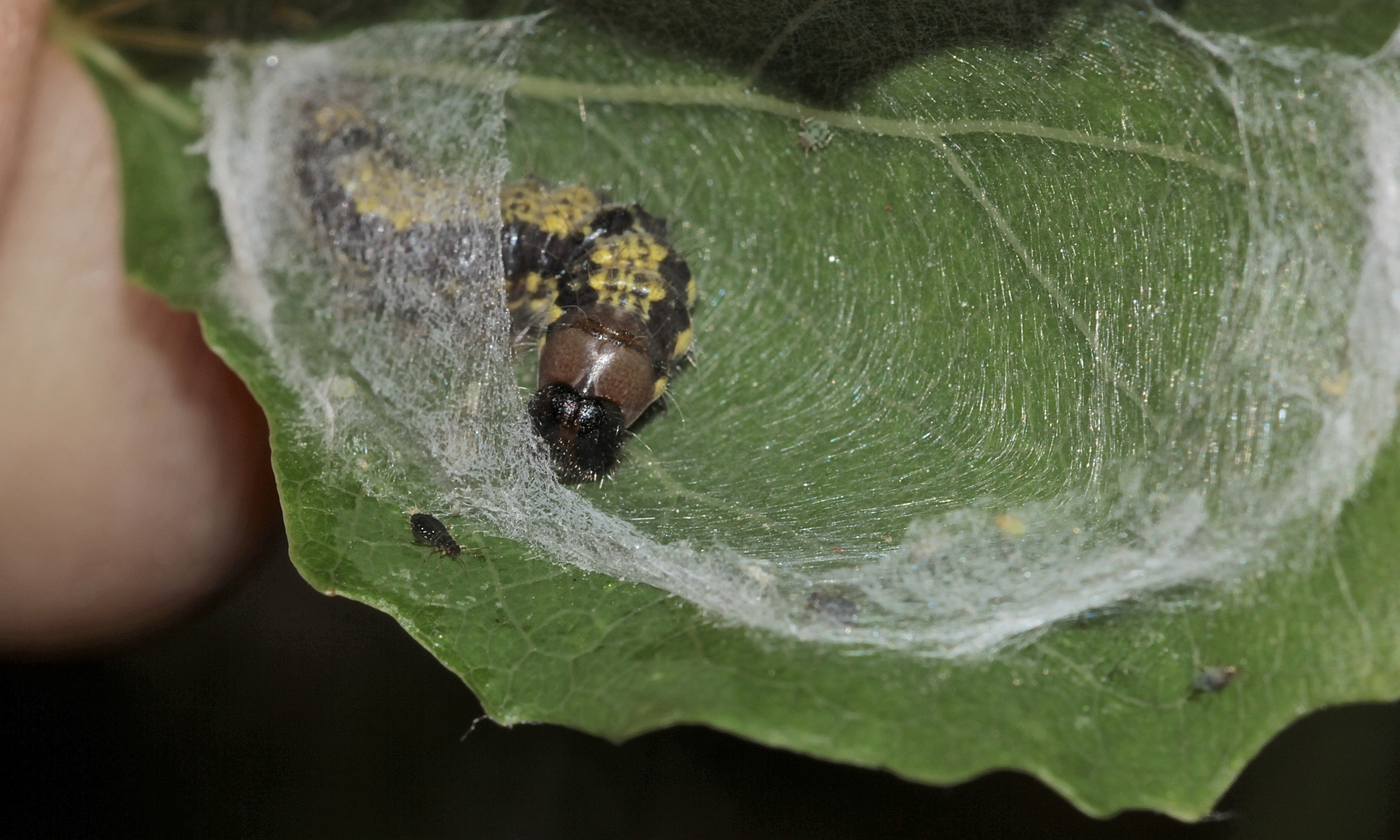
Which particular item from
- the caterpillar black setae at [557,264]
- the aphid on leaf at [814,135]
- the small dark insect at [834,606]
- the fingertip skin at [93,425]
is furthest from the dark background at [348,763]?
the aphid on leaf at [814,135]

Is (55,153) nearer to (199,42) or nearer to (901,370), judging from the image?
(199,42)

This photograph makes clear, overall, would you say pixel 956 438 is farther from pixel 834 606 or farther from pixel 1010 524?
pixel 834 606

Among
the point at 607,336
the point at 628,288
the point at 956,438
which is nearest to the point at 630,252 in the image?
the point at 628,288

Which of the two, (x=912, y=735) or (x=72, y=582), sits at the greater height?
(x=912, y=735)

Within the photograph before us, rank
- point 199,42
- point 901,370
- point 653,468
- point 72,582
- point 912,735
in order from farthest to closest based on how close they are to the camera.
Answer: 1. point 72,582
2. point 199,42
3. point 653,468
4. point 901,370
5. point 912,735

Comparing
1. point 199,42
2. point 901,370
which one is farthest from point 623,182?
point 199,42

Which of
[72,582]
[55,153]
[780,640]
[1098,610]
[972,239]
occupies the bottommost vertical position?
[72,582]

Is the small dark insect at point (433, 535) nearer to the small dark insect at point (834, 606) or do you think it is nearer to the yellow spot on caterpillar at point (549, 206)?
the small dark insect at point (834, 606)
